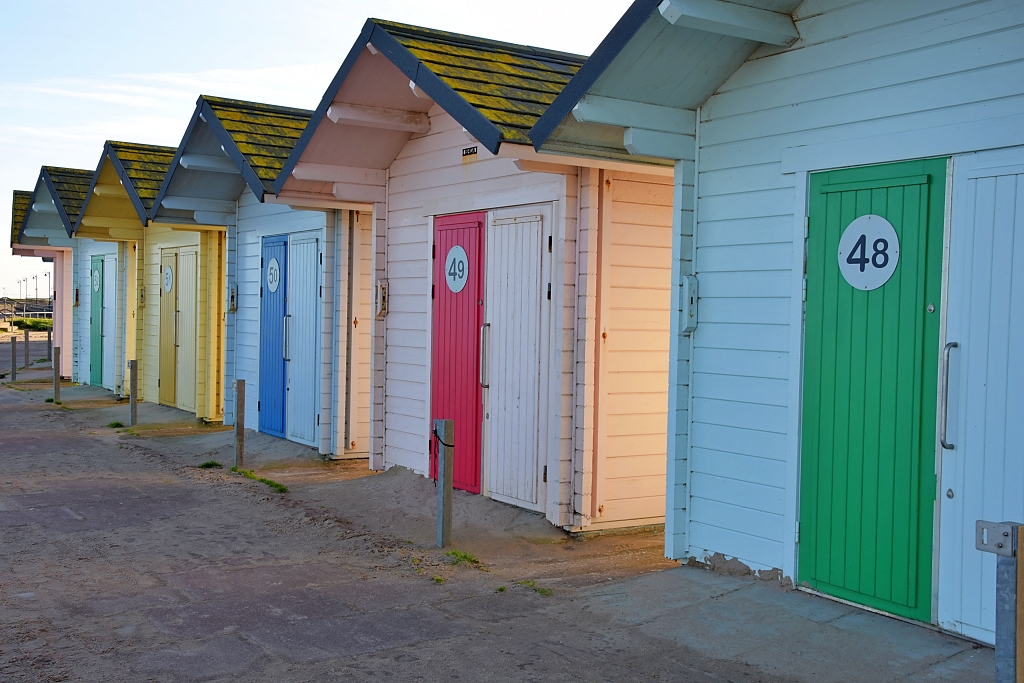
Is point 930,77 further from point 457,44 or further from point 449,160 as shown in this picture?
point 449,160

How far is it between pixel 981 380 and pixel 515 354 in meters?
4.13

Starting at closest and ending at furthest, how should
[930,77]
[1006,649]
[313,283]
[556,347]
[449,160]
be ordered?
[1006,649], [930,77], [556,347], [449,160], [313,283]

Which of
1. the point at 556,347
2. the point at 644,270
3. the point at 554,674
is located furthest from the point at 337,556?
the point at 644,270

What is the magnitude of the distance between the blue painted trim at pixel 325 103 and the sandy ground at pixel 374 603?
3.29 m

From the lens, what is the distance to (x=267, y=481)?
33.3ft

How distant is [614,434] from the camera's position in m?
7.84

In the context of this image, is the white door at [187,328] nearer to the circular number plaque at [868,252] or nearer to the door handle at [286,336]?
the door handle at [286,336]

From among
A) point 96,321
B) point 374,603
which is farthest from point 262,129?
point 96,321

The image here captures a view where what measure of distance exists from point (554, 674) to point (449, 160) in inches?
228

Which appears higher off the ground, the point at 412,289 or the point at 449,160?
the point at 449,160

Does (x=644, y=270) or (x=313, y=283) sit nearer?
(x=644, y=270)

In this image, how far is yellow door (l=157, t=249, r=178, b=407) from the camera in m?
16.4

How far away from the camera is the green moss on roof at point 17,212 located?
961 inches

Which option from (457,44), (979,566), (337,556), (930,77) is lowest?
(337,556)
